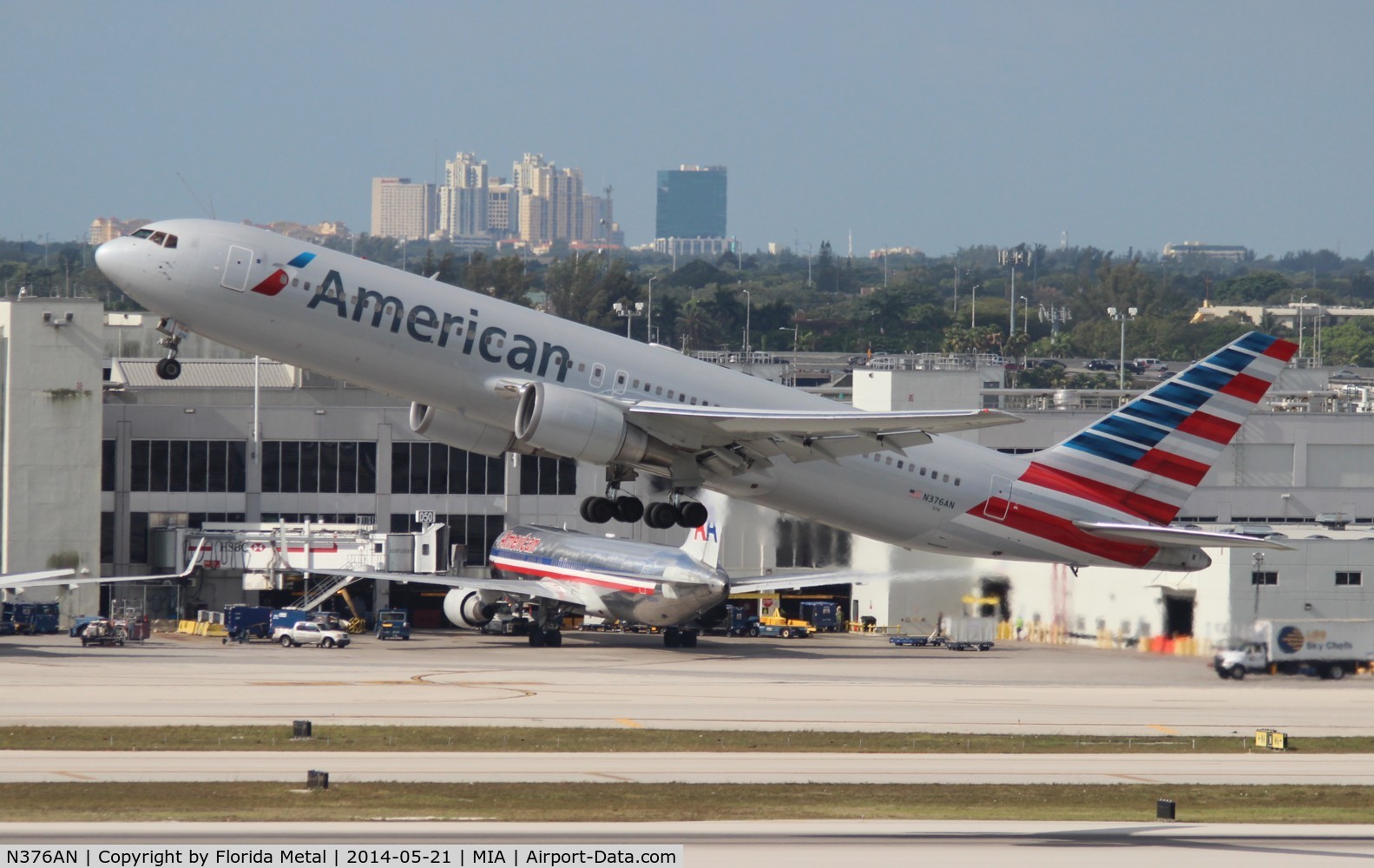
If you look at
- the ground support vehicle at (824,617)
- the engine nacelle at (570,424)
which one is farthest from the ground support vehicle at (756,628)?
the engine nacelle at (570,424)

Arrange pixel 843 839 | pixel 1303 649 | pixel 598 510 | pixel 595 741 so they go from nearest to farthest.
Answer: pixel 843 839
pixel 595 741
pixel 598 510
pixel 1303 649

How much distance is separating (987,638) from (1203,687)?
13.9 m

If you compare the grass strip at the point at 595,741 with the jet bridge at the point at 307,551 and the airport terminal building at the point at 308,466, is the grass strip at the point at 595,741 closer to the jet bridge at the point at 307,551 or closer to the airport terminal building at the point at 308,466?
the airport terminal building at the point at 308,466

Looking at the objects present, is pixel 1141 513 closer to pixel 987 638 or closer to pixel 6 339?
pixel 987 638

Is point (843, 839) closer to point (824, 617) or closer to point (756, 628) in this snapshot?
point (756, 628)

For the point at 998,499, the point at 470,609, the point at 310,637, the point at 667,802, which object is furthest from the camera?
the point at 470,609

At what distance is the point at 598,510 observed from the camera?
50.4 metres

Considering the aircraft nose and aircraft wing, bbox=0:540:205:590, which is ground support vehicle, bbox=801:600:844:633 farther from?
the aircraft nose

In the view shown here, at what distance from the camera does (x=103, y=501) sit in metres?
97.6

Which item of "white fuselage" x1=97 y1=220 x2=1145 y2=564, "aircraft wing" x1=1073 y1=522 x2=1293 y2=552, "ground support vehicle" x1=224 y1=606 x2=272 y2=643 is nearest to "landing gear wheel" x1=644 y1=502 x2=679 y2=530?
"white fuselage" x1=97 y1=220 x2=1145 y2=564

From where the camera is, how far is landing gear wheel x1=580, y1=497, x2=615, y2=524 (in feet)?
164

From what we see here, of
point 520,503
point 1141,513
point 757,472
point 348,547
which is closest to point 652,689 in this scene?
point 757,472

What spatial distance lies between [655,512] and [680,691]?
1283 centimetres

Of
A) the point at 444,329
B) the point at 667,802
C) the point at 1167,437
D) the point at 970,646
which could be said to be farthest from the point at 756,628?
the point at 667,802
